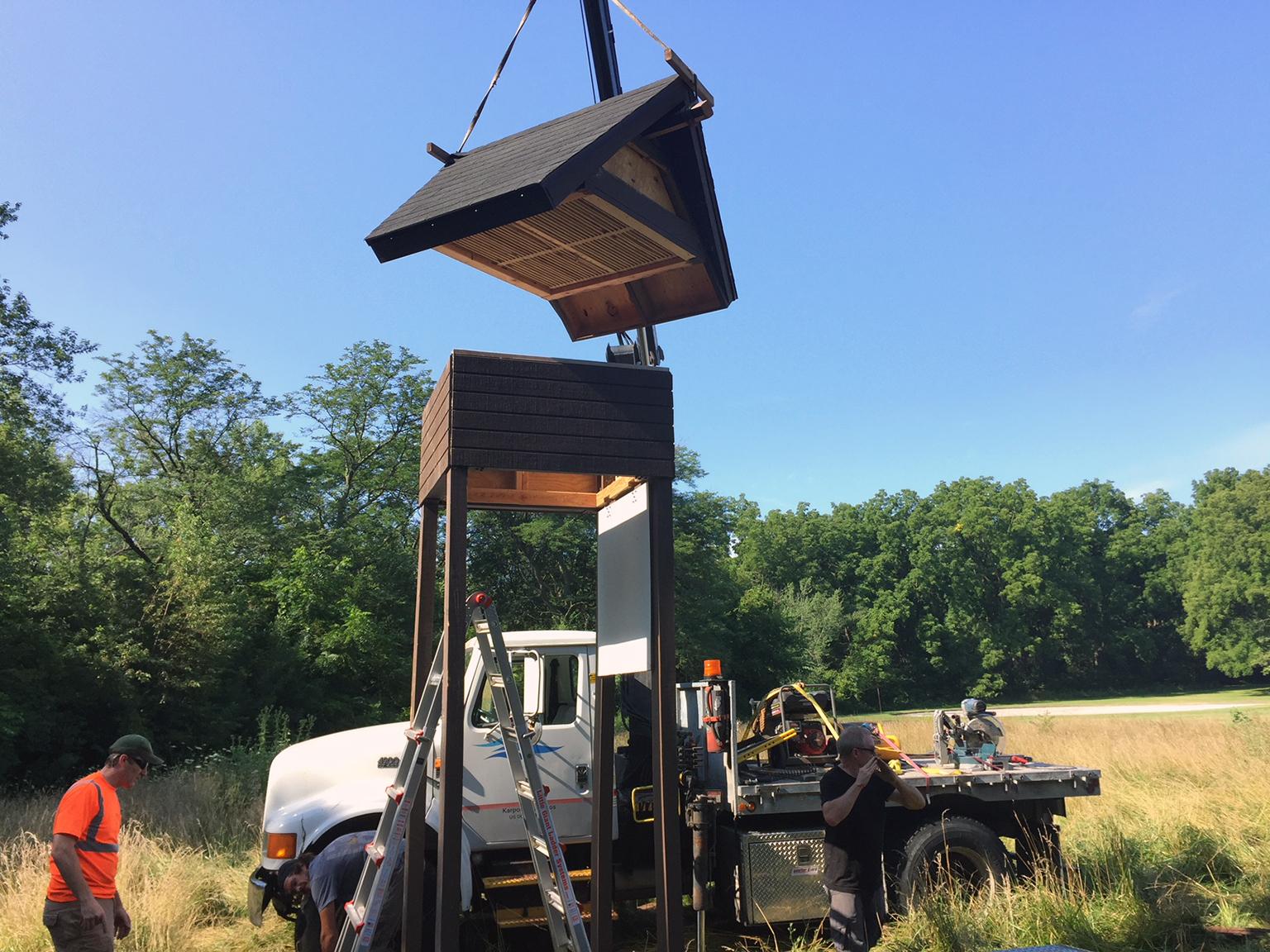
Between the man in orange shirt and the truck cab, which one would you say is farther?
the truck cab

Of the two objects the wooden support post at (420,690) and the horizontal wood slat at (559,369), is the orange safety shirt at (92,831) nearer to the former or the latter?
the wooden support post at (420,690)

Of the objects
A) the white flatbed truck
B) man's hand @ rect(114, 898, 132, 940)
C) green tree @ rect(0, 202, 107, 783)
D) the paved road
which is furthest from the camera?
the paved road

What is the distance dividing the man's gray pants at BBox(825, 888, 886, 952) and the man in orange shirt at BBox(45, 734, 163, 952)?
3.73 meters

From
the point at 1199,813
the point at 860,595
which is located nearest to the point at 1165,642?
the point at 860,595

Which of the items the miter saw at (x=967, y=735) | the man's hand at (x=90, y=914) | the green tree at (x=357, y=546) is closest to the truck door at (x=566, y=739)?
the man's hand at (x=90, y=914)

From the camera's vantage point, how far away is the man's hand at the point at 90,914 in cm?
427

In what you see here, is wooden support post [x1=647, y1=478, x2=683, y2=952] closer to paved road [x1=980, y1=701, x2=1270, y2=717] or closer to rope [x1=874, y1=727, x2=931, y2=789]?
rope [x1=874, y1=727, x2=931, y2=789]

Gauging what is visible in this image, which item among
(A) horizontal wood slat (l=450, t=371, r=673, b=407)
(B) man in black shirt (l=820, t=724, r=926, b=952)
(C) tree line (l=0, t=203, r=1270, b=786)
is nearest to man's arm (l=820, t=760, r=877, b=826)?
(B) man in black shirt (l=820, t=724, r=926, b=952)

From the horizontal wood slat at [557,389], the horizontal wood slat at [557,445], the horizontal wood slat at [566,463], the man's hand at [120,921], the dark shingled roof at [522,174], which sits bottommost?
the man's hand at [120,921]

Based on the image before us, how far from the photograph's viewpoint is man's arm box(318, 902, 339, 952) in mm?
4758

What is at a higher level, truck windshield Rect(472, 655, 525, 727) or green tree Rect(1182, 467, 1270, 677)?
green tree Rect(1182, 467, 1270, 677)

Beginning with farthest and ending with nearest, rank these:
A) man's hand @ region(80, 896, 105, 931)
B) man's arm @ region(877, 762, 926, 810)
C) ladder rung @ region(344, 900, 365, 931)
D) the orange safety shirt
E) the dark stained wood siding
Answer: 1. the dark stained wood siding
2. man's arm @ region(877, 762, 926, 810)
3. ladder rung @ region(344, 900, 365, 931)
4. the orange safety shirt
5. man's hand @ region(80, 896, 105, 931)

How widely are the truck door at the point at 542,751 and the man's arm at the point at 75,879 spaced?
2580 millimetres

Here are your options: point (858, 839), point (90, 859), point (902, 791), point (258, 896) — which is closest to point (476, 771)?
point (258, 896)
